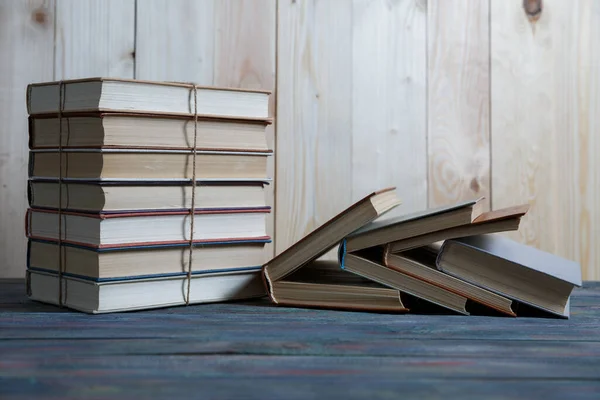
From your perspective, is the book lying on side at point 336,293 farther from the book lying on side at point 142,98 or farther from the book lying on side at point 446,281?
the book lying on side at point 142,98

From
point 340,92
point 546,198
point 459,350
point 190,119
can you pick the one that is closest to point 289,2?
point 340,92

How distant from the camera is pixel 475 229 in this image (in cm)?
94

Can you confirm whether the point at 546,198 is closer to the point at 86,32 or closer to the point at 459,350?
the point at 459,350

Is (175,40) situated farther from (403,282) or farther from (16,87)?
(403,282)

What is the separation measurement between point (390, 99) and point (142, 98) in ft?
1.90

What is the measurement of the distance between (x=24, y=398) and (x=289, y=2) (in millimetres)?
953

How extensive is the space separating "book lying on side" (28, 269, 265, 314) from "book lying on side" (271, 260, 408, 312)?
0.06 m

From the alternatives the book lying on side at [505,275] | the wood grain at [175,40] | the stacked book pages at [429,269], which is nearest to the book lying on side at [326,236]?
the stacked book pages at [429,269]

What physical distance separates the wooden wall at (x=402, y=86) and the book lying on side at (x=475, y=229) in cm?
42

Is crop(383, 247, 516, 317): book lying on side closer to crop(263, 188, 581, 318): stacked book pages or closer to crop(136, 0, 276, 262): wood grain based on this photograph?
crop(263, 188, 581, 318): stacked book pages

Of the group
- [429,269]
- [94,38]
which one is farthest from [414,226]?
[94,38]

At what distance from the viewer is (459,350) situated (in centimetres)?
77

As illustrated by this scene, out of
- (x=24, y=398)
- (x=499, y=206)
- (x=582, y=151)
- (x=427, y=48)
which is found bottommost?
(x=24, y=398)

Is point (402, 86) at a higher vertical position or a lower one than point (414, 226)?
higher
